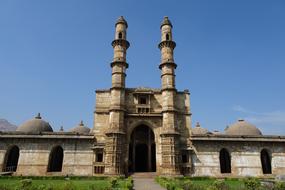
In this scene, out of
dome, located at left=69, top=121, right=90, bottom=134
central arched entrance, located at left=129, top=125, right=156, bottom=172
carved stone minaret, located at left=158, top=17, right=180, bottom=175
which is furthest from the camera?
dome, located at left=69, top=121, right=90, bottom=134

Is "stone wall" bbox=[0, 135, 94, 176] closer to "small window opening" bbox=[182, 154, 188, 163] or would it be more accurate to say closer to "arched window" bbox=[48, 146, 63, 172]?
"arched window" bbox=[48, 146, 63, 172]

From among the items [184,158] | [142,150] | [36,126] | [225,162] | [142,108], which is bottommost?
[225,162]

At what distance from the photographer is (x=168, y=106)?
89.7ft

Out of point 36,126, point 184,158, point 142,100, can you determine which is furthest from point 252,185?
point 36,126

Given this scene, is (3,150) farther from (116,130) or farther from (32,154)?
(116,130)

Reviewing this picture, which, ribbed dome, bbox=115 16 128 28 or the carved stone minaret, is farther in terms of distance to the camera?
ribbed dome, bbox=115 16 128 28

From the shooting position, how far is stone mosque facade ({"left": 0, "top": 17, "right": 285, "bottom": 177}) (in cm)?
2556

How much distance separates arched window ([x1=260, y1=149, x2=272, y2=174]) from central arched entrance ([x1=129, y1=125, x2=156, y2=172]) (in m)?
14.2

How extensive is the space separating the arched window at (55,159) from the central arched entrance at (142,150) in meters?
9.03

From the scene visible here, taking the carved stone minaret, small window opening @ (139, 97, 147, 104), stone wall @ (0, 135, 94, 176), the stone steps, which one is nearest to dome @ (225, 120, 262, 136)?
the carved stone minaret

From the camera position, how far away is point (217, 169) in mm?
26484

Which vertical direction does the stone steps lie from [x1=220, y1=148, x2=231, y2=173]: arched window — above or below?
below

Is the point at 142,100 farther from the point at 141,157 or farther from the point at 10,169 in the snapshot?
the point at 10,169

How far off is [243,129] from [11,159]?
31.2m
